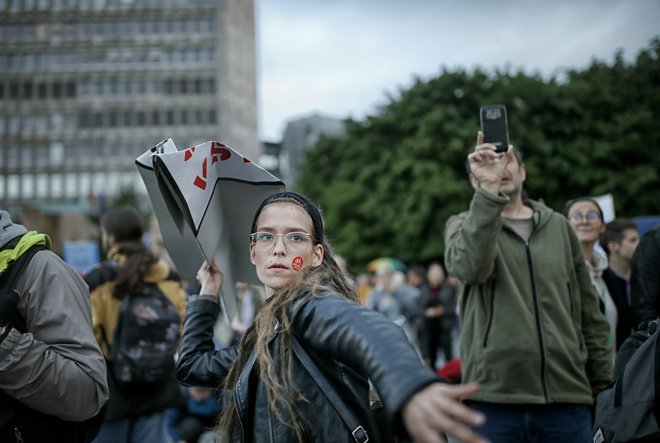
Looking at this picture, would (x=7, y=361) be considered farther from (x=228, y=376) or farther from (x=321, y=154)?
(x=321, y=154)

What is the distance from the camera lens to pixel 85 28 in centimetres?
7819

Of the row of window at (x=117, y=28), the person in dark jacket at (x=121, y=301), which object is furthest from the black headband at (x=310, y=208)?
the row of window at (x=117, y=28)

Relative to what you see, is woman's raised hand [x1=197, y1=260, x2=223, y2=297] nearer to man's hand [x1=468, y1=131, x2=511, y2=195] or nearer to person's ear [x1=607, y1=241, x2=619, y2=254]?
man's hand [x1=468, y1=131, x2=511, y2=195]

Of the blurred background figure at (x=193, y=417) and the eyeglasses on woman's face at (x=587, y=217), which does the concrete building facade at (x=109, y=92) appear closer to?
the blurred background figure at (x=193, y=417)

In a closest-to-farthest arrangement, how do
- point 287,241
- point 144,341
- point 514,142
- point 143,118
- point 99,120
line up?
1. point 287,241
2. point 144,341
3. point 514,142
4. point 143,118
5. point 99,120

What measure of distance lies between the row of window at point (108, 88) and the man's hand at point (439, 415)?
255 feet

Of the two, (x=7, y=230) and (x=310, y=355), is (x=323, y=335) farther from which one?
(x=7, y=230)

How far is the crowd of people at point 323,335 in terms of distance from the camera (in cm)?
184

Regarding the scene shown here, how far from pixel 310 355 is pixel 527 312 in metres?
1.78

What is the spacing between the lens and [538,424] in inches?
129

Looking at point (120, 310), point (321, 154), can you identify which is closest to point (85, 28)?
point (321, 154)

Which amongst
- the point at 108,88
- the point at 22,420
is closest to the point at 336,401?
the point at 22,420

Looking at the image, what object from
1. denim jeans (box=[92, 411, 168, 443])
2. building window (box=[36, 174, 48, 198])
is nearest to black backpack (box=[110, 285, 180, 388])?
denim jeans (box=[92, 411, 168, 443])

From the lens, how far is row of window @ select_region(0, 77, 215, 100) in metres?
76.4
